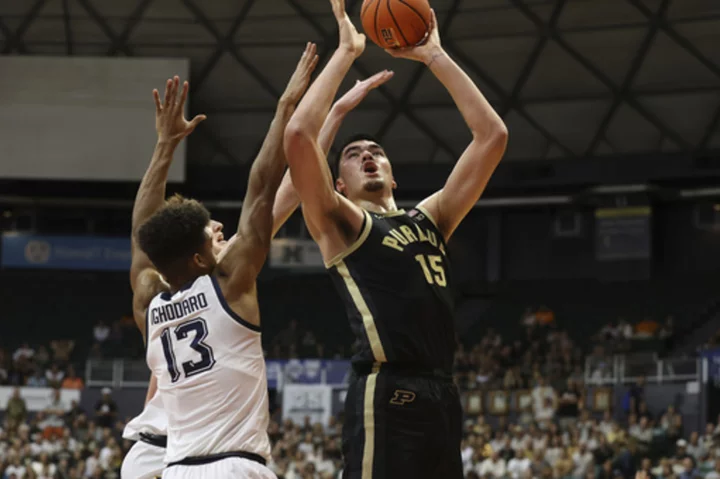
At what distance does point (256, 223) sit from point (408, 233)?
81cm

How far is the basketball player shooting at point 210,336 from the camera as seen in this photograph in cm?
482

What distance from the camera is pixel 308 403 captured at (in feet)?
81.1

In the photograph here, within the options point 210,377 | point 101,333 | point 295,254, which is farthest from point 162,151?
point 101,333

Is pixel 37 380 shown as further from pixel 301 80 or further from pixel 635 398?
pixel 301 80

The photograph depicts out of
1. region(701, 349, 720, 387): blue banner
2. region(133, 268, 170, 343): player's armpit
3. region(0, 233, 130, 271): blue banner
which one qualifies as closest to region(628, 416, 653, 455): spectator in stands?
region(701, 349, 720, 387): blue banner

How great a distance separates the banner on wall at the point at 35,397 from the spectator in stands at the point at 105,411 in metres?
0.83

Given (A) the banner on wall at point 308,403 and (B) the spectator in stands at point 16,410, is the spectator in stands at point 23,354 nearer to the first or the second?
(B) the spectator in stands at point 16,410

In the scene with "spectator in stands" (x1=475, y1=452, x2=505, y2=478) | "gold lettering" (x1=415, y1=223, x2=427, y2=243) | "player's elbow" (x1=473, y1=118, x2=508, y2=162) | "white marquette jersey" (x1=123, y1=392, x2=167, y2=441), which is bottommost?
"spectator in stands" (x1=475, y1=452, x2=505, y2=478)

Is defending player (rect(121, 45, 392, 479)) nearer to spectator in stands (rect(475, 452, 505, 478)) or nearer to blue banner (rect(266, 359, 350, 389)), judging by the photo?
spectator in stands (rect(475, 452, 505, 478))

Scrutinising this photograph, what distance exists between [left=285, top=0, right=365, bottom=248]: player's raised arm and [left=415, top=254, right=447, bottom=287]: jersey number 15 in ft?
1.21

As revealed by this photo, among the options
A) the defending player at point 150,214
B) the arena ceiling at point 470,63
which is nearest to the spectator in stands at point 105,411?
the arena ceiling at point 470,63

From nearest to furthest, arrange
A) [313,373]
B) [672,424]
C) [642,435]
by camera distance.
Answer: [642,435] < [672,424] < [313,373]

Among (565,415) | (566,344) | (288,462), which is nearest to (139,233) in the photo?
(288,462)

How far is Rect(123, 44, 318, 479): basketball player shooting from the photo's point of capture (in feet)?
15.8
